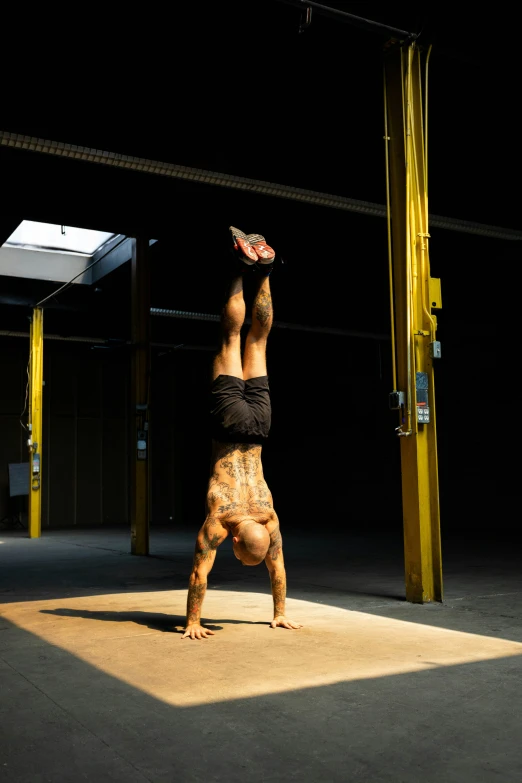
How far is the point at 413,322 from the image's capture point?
23.2ft

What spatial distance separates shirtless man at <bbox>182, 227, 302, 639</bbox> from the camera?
571 cm

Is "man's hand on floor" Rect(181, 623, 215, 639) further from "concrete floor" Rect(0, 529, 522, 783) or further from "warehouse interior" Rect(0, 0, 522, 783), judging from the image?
"warehouse interior" Rect(0, 0, 522, 783)

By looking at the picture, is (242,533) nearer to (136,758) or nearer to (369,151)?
(136,758)

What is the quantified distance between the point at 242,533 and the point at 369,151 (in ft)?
20.3

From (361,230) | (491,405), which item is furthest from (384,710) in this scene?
(491,405)

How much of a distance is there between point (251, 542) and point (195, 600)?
0.80m

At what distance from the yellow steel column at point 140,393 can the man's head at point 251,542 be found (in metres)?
7.40

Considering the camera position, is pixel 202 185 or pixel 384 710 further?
pixel 202 185

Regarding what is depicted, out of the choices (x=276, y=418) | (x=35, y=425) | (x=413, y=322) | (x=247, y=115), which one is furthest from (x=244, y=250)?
(x=276, y=418)

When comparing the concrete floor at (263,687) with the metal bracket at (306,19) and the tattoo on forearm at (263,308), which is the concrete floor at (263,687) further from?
the metal bracket at (306,19)

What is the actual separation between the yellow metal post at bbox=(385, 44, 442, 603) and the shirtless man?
155 centimetres

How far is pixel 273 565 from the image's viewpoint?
5961 mm

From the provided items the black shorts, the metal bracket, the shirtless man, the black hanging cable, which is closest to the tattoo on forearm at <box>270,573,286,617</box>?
the shirtless man

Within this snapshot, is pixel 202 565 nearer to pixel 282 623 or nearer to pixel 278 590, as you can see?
pixel 278 590
